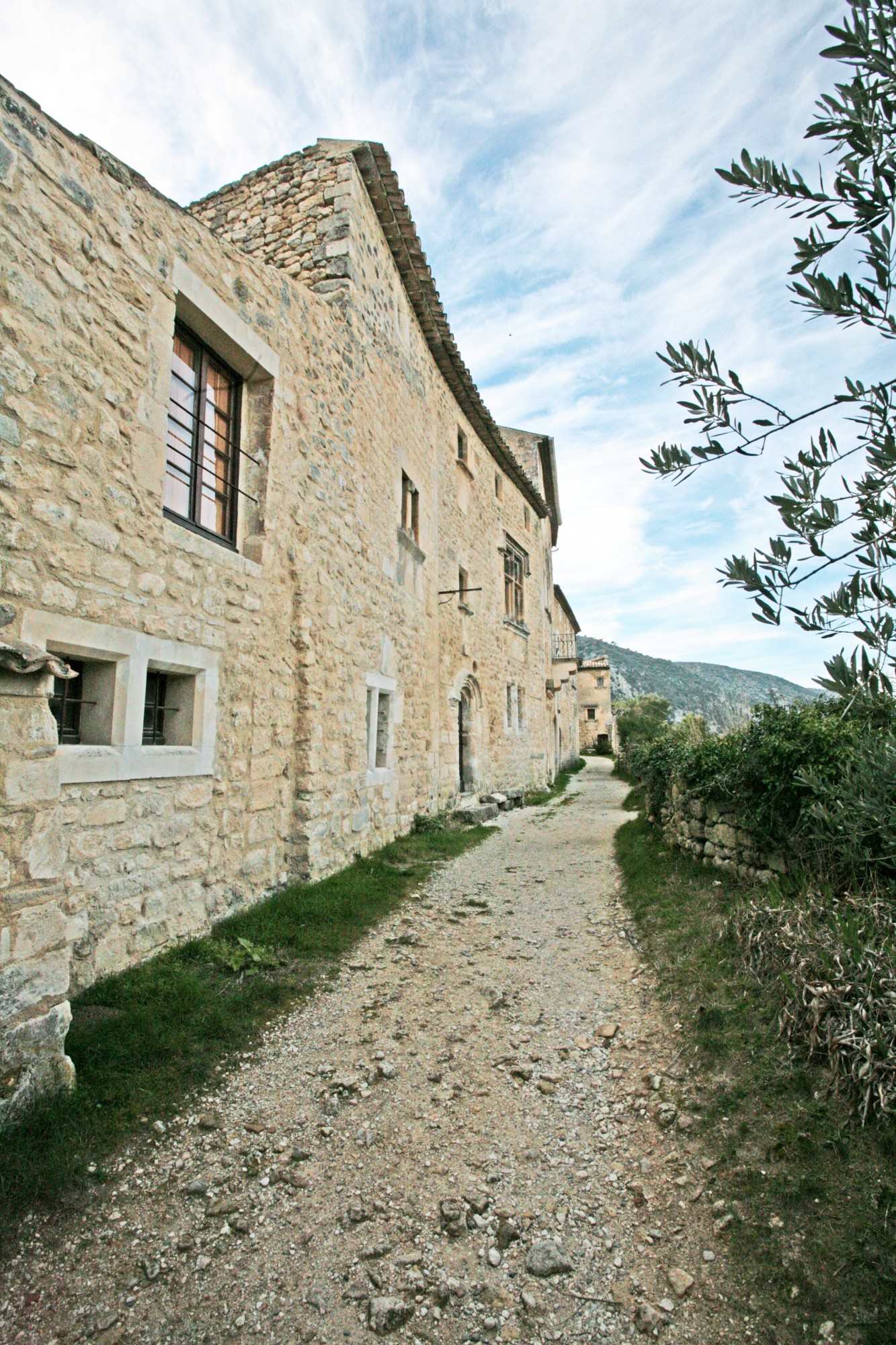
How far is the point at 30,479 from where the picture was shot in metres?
3.21

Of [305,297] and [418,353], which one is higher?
[418,353]

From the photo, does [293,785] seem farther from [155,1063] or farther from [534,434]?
[534,434]

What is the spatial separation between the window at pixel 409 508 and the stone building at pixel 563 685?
1084cm

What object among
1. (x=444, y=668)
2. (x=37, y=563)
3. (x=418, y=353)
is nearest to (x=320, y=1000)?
(x=37, y=563)

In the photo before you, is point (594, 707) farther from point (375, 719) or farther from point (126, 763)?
point (126, 763)

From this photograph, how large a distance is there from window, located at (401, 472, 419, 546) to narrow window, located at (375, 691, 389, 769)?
261 cm

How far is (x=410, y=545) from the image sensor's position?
31.0 feet

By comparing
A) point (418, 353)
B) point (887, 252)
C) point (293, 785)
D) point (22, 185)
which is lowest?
point (293, 785)

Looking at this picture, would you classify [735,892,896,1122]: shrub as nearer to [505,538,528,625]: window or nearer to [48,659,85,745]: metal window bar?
[48,659,85,745]: metal window bar

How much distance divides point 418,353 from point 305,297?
4.36 meters

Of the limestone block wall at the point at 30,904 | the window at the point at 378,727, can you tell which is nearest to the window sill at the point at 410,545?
the window at the point at 378,727

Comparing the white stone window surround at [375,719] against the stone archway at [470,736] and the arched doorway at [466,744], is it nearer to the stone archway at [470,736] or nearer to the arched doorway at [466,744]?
the stone archway at [470,736]

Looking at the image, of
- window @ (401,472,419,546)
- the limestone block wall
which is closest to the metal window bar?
the limestone block wall

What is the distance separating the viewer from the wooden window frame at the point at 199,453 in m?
4.66
